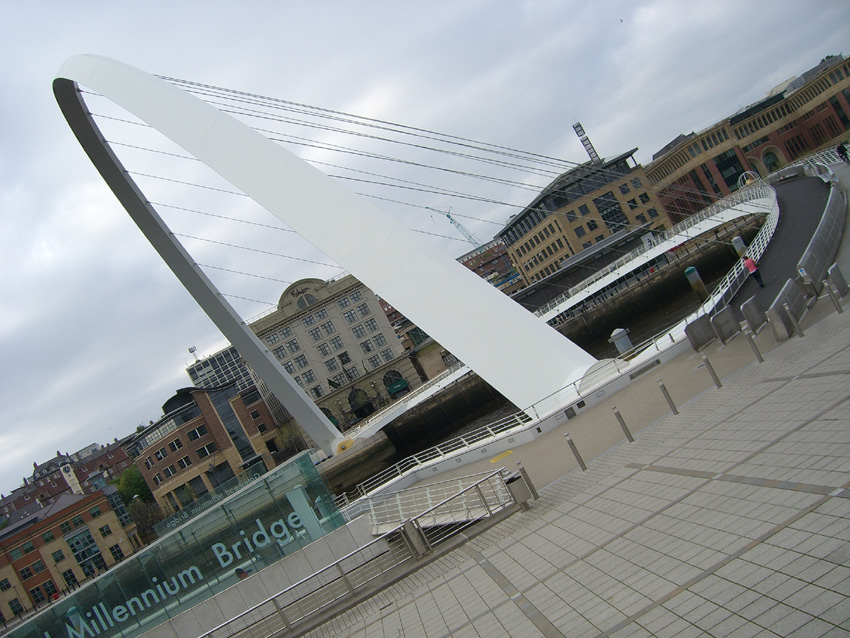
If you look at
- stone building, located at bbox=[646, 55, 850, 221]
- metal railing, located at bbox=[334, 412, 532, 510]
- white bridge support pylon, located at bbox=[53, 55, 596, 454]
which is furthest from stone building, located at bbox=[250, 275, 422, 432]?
white bridge support pylon, located at bbox=[53, 55, 596, 454]

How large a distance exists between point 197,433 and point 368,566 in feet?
148

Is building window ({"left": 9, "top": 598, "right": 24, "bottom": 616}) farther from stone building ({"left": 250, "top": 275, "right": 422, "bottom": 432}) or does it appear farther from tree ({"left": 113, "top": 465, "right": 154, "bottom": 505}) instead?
tree ({"left": 113, "top": 465, "right": 154, "bottom": 505})

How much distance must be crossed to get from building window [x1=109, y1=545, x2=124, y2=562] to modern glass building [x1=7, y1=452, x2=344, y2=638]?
36.1 meters

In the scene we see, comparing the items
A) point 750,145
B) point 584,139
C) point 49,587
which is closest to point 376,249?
point 49,587

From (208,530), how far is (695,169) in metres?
66.2

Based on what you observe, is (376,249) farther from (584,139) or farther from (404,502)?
(584,139)

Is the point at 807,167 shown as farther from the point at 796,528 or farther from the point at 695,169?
the point at 796,528

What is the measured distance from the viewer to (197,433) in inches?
1989

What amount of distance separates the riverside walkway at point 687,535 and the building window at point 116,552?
40.0 m

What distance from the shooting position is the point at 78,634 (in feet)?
32.0

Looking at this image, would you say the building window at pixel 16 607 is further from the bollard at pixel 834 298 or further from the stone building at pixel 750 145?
the stone building at pixel 750 145

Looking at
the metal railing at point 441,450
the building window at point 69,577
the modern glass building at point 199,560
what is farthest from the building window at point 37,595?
the modern glass building at point 199,560

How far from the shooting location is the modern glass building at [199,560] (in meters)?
9.79

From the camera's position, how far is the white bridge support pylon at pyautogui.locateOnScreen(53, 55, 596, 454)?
41.2 ft
